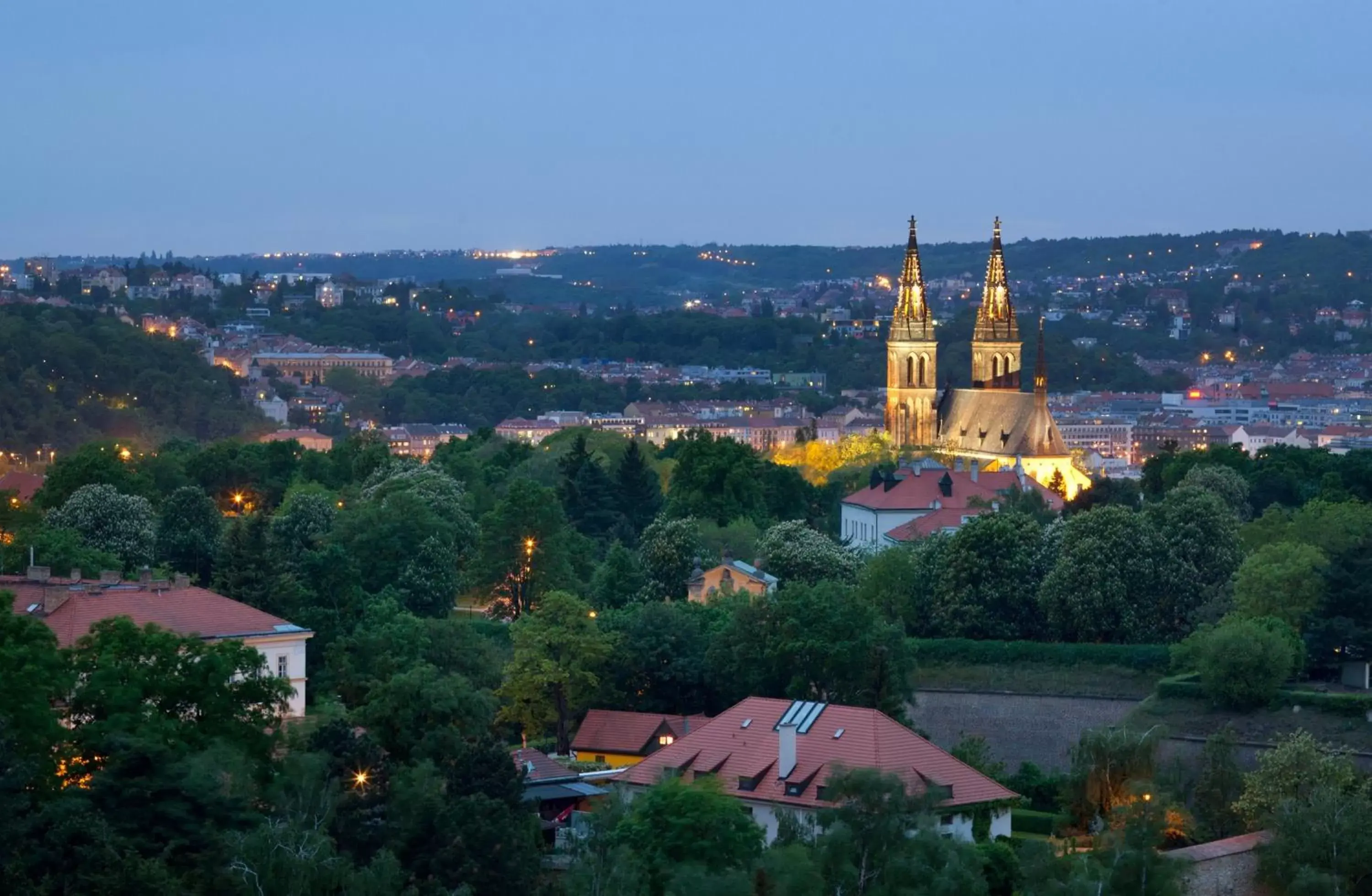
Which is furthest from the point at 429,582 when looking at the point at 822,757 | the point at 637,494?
the point at 822,757

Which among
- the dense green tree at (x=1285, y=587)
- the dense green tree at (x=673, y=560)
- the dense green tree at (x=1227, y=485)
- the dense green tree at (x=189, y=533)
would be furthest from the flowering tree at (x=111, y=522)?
the dense green tree at (x=1227, y=485)

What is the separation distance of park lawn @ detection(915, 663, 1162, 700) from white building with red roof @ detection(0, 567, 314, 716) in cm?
1223

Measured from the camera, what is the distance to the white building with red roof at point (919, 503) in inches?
2502

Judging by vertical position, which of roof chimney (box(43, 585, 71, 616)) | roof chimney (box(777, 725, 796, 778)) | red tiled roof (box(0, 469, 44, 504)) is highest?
roof chimney (box(43, 585, 71, 616))

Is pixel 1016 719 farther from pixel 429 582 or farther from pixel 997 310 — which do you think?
pixel 997 310

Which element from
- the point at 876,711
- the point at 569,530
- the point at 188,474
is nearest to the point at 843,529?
the point at 569,530

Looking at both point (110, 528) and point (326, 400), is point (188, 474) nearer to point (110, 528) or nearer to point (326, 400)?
point (110, 528)

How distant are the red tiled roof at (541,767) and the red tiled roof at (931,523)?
21959 mm

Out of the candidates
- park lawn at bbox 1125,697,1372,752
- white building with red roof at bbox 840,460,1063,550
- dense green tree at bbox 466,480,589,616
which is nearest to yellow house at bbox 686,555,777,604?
dense green tree at bbox 466,480,589,616

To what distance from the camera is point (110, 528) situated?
186 feet

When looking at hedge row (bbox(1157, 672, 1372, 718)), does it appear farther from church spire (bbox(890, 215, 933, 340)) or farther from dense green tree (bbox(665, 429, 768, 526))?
church spire (bbox(890, 215, 933, 340))

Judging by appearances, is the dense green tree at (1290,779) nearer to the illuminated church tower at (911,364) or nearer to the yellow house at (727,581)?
the yellow house at (727,581)

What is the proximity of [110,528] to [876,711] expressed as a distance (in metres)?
23.5

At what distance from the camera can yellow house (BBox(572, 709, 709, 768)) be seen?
1711 inches
